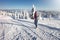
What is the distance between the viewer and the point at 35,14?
97.3 inches

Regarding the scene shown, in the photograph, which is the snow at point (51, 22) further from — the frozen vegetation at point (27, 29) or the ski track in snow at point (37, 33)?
the ski track in snow at point (37, 33)

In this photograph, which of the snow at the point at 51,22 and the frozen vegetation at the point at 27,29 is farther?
the snow at the point at 51,22

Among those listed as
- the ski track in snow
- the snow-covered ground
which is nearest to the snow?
the snow-covered ground

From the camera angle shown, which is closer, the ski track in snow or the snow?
the ski track in snow

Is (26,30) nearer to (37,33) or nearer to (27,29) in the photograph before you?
(27,29)

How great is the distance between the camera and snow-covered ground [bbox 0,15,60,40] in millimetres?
2202

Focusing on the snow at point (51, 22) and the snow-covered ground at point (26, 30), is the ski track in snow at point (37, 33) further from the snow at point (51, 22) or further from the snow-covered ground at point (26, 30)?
the snow at point (51, 22)

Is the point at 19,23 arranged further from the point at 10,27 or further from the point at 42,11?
the point at 42,11

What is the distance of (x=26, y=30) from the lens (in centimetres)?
246

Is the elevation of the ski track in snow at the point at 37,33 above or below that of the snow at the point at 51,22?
below

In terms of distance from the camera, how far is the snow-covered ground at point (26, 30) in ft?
7.22

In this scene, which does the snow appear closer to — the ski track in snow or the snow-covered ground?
the snow-covered ground

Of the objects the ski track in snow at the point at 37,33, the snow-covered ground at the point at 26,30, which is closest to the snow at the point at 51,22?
the snow-covered ground at the point at 26,30

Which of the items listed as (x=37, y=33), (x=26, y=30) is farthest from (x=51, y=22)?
(x=26, y=30)
